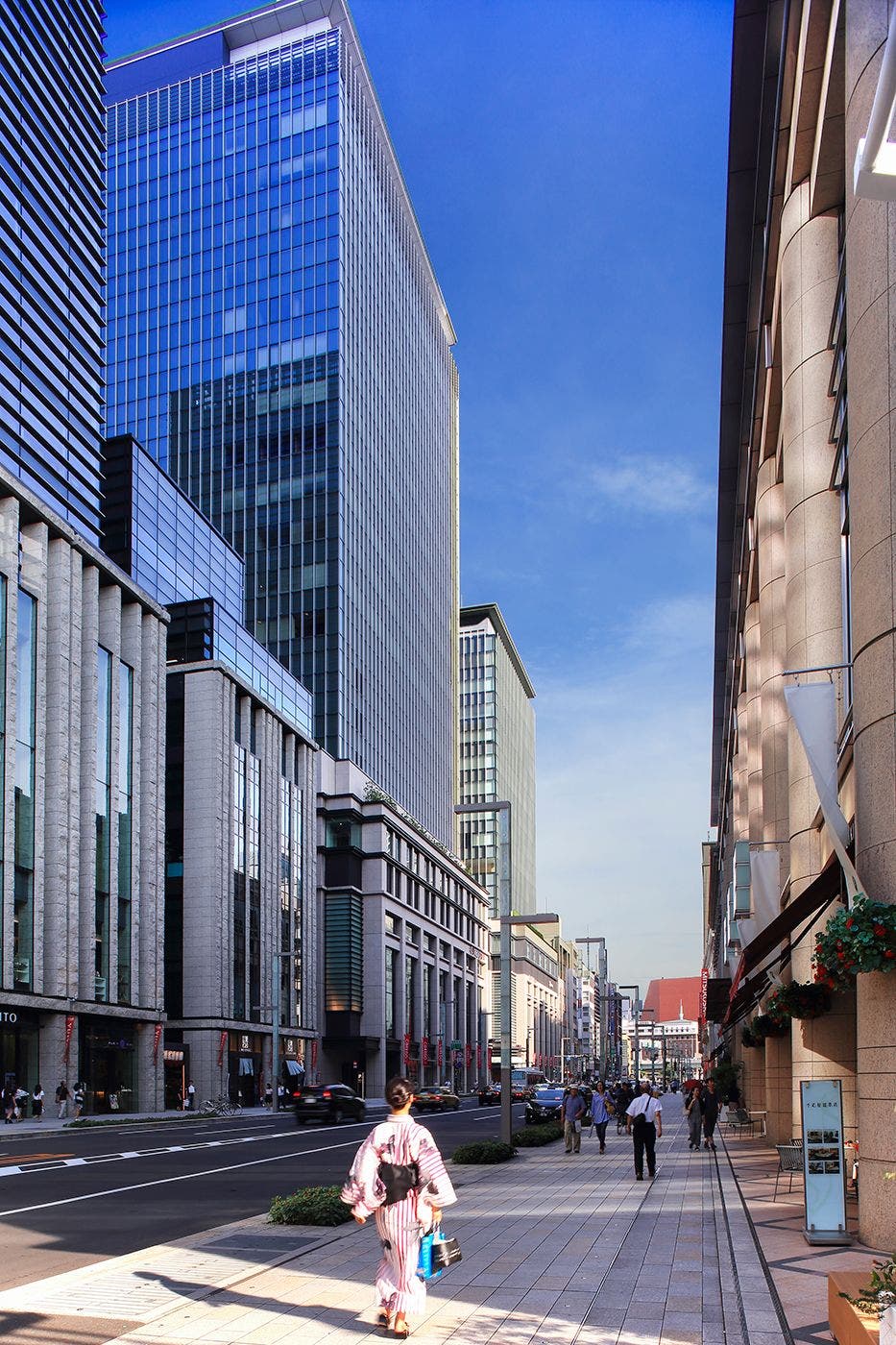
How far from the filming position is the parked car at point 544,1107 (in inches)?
1767

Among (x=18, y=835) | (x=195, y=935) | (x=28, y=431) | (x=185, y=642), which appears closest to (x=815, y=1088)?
(x=18, y=835)

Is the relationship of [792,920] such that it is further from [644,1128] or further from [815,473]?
[644,1128]

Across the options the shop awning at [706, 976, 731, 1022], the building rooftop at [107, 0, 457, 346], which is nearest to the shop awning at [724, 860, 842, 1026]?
the shop awning at [706, 976, 731, 1022]

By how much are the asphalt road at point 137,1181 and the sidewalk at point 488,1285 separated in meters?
1.20

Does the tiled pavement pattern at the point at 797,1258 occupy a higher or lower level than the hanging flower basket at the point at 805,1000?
lower

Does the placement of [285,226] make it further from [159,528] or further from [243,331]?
[159,528]

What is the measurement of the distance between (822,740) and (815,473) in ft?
25.2

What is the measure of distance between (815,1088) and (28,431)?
4215 cm

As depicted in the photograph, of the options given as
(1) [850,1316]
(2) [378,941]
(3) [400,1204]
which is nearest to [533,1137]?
(3) [400,1204]

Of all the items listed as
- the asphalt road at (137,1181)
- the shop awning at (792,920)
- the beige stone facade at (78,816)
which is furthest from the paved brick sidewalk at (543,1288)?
the beige stone facade at (78,816)

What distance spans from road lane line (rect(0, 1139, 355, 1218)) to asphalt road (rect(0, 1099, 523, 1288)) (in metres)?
0.02

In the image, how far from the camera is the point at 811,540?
63.0ft

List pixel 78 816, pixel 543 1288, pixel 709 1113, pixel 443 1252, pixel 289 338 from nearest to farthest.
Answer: pixel 443 1252 → pixel 543 1288 → pixel 709 1113 → pixel 78 816 → pixel 289 338

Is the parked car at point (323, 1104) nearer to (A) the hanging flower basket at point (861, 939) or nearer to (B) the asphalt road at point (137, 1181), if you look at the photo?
(B) the asphalt road at point (137, 1181)
